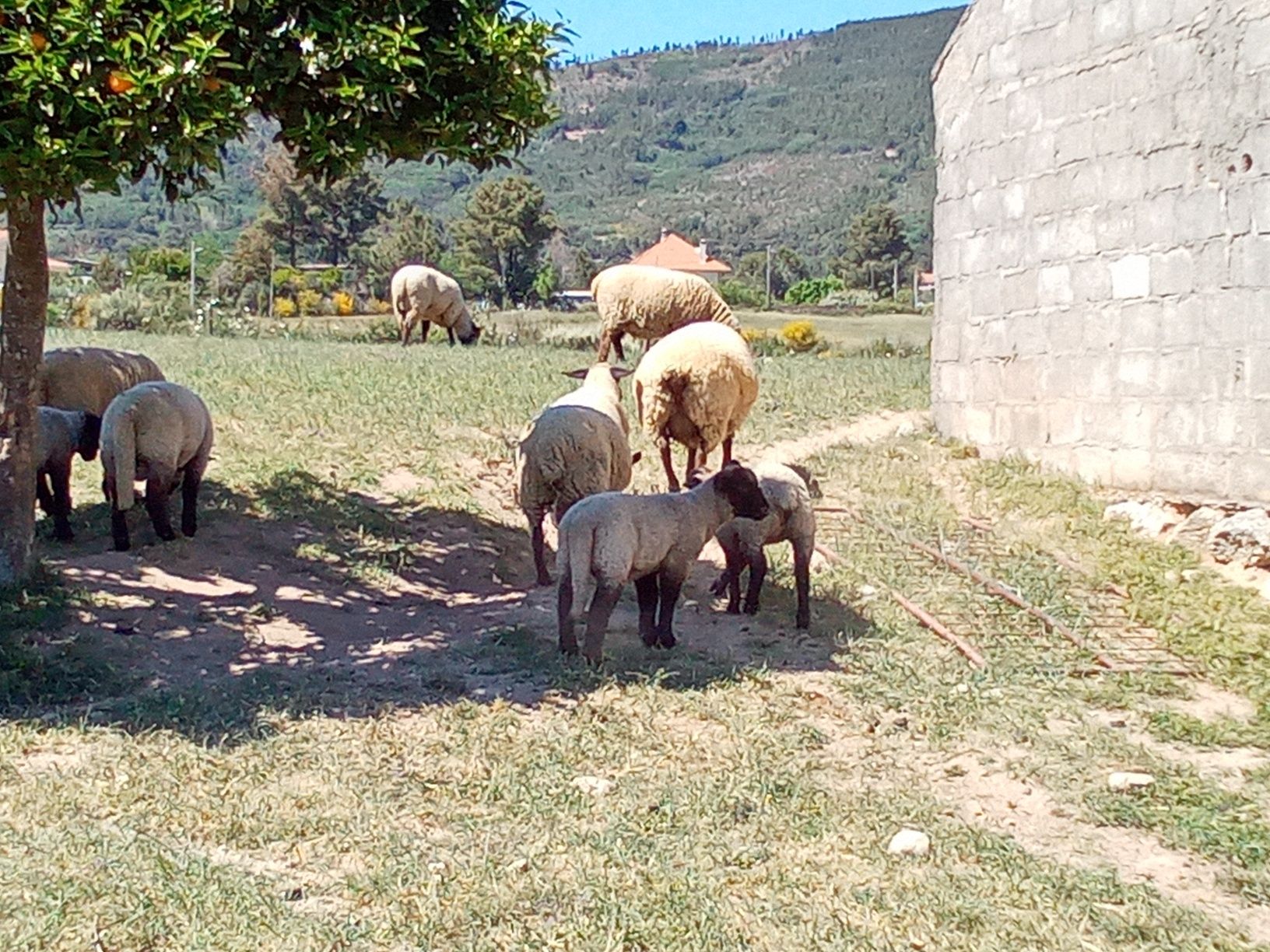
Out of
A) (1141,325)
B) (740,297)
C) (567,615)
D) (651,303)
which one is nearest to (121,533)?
(567,615)

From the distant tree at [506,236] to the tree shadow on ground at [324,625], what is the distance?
44.7 metres

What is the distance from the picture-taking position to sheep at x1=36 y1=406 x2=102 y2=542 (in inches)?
354

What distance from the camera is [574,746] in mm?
6227

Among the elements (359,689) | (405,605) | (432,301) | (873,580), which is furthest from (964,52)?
(432,301)

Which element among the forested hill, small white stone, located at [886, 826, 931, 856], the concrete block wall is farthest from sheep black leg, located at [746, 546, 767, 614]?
the forested hill

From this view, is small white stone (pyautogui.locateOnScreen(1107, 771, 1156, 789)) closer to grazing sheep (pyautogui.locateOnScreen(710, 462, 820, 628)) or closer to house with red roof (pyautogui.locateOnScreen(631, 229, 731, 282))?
grazing sheep (pyautogui.locateOnScreen(710, 462, 820, 628))

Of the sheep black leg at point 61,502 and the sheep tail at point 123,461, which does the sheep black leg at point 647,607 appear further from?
the sheep black leg at point 61,502

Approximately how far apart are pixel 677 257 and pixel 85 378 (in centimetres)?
5598

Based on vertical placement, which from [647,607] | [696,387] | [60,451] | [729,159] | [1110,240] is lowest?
[647,607]

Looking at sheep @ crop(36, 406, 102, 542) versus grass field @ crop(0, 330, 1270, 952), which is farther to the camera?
sheep @ crop(36, 406, 102, 542)

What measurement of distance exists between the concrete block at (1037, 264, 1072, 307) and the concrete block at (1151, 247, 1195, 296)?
1001 millimetres

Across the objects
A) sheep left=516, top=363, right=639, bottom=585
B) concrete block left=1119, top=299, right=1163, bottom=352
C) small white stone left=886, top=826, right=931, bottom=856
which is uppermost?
concrete block left=1119, top=299, right=1163, bottom=352

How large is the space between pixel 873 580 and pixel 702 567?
49.5 inches

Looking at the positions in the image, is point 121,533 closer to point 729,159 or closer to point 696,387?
point 696,387
